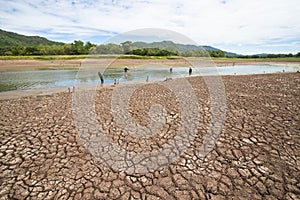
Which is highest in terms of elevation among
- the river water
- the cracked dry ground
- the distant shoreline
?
the distant shoreline

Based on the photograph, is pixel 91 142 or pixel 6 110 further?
pixel 6 110

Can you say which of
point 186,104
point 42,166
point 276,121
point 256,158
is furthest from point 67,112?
point 276,121

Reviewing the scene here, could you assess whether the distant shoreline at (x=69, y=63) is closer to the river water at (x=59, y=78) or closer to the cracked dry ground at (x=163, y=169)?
the river water at (x=59, y=78)

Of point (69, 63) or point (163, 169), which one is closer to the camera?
point (163, 169)

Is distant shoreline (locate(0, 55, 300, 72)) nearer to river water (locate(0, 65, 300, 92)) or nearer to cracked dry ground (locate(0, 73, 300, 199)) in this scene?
river water (locate(0, 65, 300, 92))

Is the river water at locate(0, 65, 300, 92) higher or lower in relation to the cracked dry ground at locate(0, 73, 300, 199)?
higher

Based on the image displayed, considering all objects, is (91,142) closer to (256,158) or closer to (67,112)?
(67,112)

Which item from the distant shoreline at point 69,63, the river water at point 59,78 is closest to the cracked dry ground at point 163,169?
the river water at point 59,78

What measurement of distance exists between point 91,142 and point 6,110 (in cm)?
626

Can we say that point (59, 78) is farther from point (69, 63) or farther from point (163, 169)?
point (163, 169)

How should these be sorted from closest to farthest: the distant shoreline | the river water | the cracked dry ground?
the cracked dry ground < the river water < the distant shoreline

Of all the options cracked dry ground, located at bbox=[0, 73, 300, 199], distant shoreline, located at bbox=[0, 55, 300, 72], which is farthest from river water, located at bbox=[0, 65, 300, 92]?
cracked dry ground, located at bbox=[0, 73, 300, 199]

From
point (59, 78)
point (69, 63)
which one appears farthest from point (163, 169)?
point (69, 63)

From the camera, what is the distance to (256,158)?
12.6 ft
